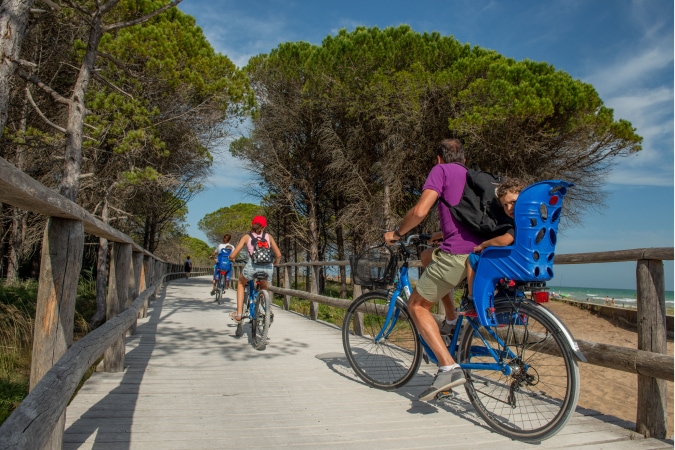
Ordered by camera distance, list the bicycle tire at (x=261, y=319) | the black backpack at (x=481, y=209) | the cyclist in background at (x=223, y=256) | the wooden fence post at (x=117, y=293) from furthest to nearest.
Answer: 1. the cyclist in background at (x=223, y=256)
2. the bicycle tire at (x=261, y=319)
3. the wooden fence post at (x=117, y=293)
4. the black backpack at (x=481, y=209)

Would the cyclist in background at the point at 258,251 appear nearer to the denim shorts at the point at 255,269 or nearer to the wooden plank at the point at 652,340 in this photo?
the denim shorts at the point at 255,269

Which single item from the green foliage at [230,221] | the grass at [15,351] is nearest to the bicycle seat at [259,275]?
the grass at [15,351]

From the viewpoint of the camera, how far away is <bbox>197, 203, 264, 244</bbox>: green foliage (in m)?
51.7

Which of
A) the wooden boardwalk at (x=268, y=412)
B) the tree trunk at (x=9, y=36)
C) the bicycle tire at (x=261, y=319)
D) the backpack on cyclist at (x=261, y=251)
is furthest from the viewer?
the tree trunk at (x=9, y=36)

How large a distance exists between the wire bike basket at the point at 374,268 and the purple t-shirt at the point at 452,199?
0.73 m

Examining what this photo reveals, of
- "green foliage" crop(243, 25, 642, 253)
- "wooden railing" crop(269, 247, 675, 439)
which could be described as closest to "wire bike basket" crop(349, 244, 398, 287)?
"wooden railing" crop(269, 247, 675, 439)

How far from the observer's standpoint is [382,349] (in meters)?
4.05

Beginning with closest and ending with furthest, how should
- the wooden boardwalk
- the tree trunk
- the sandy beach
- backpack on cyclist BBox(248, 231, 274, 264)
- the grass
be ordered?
the wooden boardwalk < the grass < backpack on cyclist BBox(248, 231, 274, 264) < the tree trunk < the sandy beach

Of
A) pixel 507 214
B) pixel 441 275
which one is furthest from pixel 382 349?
pixel 507 214

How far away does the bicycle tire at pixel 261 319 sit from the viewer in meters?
5.39

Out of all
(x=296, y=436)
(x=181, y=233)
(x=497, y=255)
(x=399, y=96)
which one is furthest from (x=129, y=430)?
(x=181, y=233)

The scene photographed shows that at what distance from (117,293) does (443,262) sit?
319cm

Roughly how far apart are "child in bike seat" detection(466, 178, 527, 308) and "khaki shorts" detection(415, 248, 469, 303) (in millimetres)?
94

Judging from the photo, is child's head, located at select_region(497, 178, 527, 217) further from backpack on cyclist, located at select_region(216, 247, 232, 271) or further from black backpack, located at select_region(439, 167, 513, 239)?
backpack on cyclist, located at select_region(216, 247, 232, 271)
